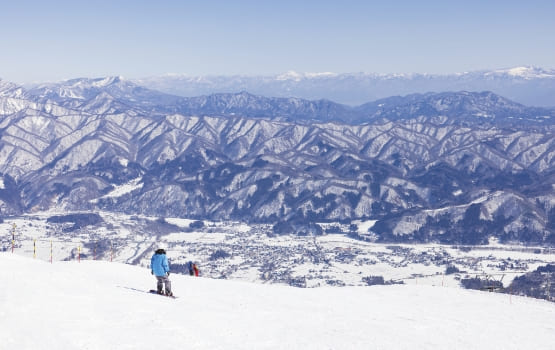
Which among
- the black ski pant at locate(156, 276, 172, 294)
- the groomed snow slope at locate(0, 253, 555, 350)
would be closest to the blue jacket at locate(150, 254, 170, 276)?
the black ski pant at locate(156, 276, 172, 294)

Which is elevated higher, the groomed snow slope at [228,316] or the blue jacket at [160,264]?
the blue jacket at [160,264]

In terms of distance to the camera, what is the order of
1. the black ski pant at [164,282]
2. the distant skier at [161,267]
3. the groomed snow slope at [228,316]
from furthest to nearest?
the black ski pant at [164,282]
the distant skier at [161,267]
the groomed snow slope at [228,316]

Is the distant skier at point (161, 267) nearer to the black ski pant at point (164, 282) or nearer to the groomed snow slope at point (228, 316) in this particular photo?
the black ski pant at point (164, 282)

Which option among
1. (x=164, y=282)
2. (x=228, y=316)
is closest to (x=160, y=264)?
(x=164, y=282)

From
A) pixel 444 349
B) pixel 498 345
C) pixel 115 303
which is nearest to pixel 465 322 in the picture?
pixel 498 345

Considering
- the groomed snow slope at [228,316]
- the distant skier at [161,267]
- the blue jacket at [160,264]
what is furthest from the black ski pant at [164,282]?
the groomed snow slope at [228,316]

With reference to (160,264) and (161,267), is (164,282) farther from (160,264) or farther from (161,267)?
(160,264)

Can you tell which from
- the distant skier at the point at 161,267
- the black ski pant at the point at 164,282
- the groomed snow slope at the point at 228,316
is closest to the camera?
the groomed snow slope at the point at 228,316

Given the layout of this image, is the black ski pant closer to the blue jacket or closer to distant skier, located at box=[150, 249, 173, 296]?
distant skier, located at box=[150, 249, 173, 296]

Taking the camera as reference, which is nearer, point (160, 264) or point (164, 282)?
point (160, 264)

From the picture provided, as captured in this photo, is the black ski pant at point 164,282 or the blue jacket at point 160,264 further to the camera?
the black ski pant at point 164,282
